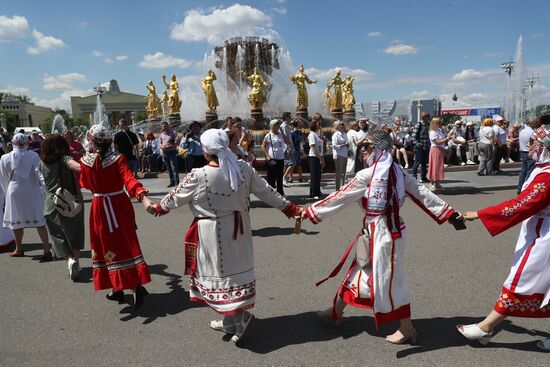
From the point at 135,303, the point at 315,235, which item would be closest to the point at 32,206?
the point at 135,303

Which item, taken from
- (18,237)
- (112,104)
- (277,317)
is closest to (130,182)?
(277,317)

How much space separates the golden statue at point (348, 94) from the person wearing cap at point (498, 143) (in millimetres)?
12323

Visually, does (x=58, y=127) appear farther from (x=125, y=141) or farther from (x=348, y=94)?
(x=125, y=141)

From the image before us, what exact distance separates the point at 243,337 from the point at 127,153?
727 centimetres

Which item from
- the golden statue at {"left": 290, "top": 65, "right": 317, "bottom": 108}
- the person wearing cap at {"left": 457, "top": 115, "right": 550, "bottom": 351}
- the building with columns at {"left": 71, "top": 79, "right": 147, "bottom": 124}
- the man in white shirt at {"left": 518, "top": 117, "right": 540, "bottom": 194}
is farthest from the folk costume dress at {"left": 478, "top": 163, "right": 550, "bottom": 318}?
the building with columns at {"left": 71, "top": 79, "right": 147, "bottom": 124}

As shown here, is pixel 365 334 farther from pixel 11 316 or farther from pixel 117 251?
pixel 11 316

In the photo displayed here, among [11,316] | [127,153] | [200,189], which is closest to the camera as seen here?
[200,189]

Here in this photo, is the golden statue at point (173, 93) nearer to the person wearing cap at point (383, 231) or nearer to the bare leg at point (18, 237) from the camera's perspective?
the bare leg at point (18, 237)

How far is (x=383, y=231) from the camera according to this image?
3.27 m

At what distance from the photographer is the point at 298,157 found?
12.0m

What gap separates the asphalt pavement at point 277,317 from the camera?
10.7 feet

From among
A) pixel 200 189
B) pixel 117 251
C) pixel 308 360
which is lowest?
pixel 308 360

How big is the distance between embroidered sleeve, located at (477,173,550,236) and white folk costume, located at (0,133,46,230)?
5801 millimetres

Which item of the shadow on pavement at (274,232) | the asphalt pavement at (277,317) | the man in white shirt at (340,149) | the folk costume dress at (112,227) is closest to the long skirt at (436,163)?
the man in white shirt at (340,149)
